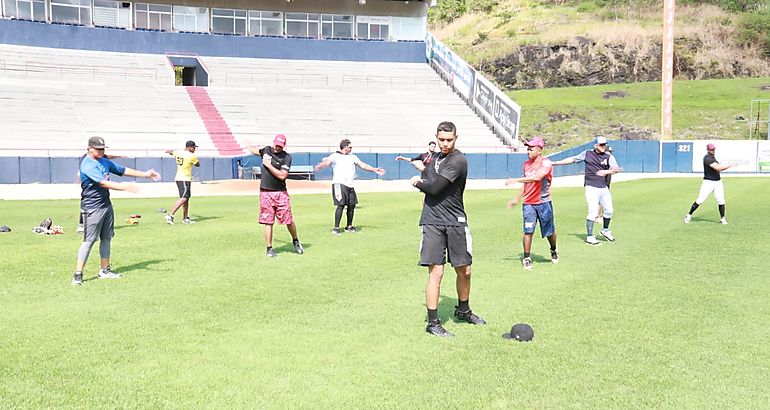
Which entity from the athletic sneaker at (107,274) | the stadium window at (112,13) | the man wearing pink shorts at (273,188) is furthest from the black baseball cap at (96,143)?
the stadium window at (112,13)

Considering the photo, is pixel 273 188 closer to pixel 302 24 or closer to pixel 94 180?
pixel 94 180

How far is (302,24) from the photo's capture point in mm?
52844

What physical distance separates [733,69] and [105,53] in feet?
198

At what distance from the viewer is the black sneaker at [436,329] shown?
7.43 metres

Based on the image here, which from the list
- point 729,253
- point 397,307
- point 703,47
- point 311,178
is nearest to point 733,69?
point 703,47

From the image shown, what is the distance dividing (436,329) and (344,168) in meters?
9.01

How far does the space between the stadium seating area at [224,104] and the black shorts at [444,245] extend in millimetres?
30722

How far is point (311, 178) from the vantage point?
37.7m

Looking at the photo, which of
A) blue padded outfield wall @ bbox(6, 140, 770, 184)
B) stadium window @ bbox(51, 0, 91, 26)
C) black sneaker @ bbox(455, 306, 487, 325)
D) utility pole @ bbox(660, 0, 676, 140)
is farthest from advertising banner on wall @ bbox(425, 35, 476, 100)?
black sneaker @ bbox(455, 306, 487, 325)

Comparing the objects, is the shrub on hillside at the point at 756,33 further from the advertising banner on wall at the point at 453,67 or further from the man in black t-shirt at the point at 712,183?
the man in black t-shirt at the point at 712,183

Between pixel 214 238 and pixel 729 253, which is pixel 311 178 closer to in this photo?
pixel 214 238

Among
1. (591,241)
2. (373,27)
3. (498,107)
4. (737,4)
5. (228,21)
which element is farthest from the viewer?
(737,4)

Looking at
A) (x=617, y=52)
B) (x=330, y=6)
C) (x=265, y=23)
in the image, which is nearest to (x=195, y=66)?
(x=265, y=23)

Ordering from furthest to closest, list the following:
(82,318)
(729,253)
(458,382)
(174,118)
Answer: (174,118) → (729,253) → (82,318) → (458,382)
